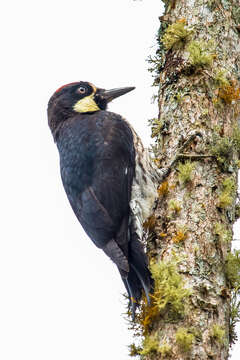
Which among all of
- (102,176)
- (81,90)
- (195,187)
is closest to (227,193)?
(195,187)

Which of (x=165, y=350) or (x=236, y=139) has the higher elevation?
(x=236, y=139)

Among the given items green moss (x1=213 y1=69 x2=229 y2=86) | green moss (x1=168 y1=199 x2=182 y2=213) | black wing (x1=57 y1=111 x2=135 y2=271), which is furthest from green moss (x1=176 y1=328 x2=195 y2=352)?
green moss (x1=213 y1=69 x2=229 y2=86)

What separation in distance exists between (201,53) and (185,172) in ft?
3.44

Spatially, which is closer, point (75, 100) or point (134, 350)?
point (134, 350)

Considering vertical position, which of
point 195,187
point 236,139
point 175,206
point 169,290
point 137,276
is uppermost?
point 236,139

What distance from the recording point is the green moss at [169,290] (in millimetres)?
3217

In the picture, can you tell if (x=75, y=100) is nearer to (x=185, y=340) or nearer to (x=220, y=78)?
(x=220, y=78)

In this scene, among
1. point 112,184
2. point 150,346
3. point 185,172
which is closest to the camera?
point 150,346

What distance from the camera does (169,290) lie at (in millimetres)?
3289

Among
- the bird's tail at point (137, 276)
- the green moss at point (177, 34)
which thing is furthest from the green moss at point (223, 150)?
the green moss at point (177, 34)

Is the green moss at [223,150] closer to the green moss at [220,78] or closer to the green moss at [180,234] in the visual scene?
the green moss at [220,78]

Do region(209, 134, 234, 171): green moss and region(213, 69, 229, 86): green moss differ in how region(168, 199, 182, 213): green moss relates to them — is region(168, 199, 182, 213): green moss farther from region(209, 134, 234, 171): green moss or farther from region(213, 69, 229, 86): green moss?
region(213, 69, 229, 86): green moss

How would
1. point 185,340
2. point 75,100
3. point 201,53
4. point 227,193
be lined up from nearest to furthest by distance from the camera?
point 185,340 → point 227,193 → point 201,53 → point 75,100

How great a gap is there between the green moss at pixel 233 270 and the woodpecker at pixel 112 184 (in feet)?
1.69
